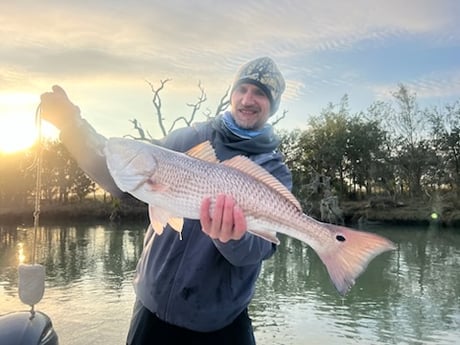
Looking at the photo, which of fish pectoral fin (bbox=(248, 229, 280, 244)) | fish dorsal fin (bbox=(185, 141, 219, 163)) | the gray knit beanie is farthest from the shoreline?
fish dorsal fin (bbox=(185, 141, 219, 163))

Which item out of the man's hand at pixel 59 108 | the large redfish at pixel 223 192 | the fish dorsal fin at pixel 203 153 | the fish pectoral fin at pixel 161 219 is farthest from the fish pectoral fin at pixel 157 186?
the man's hand at pixel 59 108

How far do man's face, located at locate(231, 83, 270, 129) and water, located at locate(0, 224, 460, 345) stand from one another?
7.42m

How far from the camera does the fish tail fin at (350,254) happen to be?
2.37m

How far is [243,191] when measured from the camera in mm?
2439

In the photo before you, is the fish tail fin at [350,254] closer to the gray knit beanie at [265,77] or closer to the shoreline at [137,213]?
the gray knit beanie at [265,77]

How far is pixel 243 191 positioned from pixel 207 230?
264 millimetres

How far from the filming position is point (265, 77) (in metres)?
3.27

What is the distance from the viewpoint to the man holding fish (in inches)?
94.3

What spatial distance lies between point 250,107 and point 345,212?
1418 inches

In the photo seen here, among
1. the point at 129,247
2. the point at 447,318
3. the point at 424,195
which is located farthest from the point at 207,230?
the point at 424,195

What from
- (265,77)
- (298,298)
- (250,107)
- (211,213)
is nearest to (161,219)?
(211,213)

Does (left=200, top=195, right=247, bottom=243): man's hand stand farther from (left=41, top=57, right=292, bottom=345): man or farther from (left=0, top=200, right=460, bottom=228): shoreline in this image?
(left=0, top=200, right=460, bottom=228): shoreline

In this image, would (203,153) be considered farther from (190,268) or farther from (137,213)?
(137,213)

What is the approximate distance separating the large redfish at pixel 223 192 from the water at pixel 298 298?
778 cm
